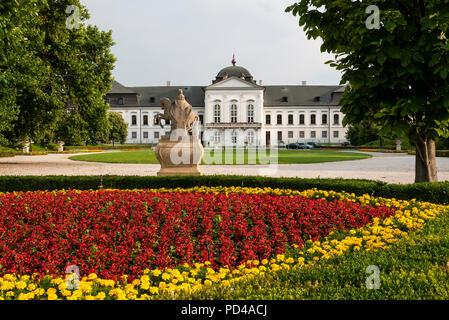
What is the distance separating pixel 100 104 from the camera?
60.8 ft

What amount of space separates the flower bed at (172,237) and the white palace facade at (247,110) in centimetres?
5557

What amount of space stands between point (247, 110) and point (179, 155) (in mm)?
53432

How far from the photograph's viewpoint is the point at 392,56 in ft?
14.0

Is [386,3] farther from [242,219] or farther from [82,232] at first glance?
[82,232]

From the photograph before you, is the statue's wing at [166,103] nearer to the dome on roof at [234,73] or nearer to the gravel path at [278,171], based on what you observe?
the gravel path at [278,171]

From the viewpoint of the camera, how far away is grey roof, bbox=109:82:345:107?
66125 millimetres

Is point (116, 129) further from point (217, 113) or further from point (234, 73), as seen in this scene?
point (234, 73)

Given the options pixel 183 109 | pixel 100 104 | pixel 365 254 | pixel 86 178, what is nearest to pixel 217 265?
pixel 365 254

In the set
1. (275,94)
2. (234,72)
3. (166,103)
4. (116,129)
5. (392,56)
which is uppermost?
(234,72)

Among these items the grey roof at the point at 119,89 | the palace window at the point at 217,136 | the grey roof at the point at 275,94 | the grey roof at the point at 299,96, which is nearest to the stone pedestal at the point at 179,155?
the palace window at the point at 217,136

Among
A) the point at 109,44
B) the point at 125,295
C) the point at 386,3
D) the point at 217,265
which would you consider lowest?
the point at 217,265

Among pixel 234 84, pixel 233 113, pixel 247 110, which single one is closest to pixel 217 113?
pixel 233 113

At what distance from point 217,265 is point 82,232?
1878 mm
